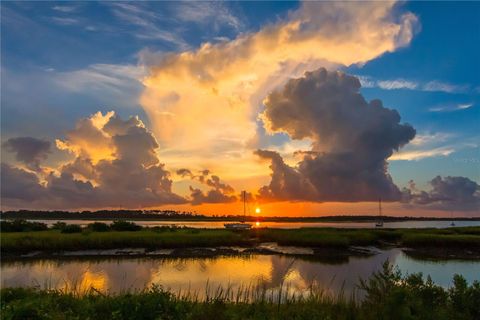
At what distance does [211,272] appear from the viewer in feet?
115

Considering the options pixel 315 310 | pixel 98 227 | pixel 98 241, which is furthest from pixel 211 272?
pixel 98 227

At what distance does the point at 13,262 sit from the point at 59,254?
213 inches

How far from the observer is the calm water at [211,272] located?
28.9 meters

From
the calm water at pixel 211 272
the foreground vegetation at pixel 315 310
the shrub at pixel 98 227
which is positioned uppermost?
the foreground vegetation at pixel 315 310

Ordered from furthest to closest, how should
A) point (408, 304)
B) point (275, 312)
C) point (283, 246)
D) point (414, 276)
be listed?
→ point (283, 246) < point (275, 312) < point (414, 276) < point (408, 304)

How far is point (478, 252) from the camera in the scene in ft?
165

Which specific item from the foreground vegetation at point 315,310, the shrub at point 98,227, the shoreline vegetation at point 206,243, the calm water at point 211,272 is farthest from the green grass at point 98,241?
the foreground vegetation at point 315,310

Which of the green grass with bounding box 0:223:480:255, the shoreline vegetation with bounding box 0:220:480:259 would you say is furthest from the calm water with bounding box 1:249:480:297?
the green grass with bounding box 0:223:480:255

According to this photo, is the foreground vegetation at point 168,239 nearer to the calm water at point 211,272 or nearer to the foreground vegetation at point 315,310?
the calm water at point 211,272

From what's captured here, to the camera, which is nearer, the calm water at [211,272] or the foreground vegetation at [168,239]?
the calm water at [211,272]

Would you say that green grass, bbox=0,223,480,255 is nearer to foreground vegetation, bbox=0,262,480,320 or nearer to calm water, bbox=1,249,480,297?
calm water, bbox=1,249,480,297

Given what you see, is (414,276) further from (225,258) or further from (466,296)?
(225,258)

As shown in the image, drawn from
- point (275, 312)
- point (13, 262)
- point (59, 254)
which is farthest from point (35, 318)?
point (59, 254)

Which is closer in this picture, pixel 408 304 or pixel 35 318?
pixel 408 304
